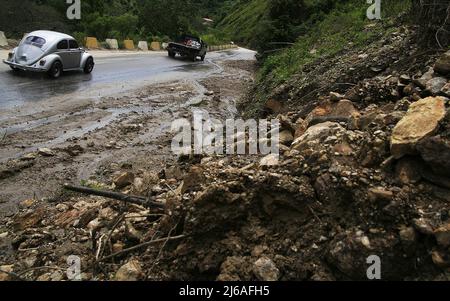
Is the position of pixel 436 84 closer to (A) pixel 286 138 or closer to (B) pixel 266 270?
(A) pixel 286 138

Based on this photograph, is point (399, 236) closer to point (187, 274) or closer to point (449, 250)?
point (449, 250)

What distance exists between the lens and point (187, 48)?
28.7 m

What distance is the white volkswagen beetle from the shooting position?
48.7 ft

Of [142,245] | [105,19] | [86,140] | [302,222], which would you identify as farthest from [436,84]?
[105,19]

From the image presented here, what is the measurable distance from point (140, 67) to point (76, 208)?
1577cm

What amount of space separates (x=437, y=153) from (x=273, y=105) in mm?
7140

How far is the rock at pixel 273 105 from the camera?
10782 mm

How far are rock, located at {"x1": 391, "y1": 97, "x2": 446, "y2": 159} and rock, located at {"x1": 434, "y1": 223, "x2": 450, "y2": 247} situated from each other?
88 cm

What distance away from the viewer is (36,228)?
5.80 m

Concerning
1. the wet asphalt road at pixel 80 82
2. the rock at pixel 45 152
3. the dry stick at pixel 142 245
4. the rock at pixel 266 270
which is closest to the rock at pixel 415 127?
the rock at pixel 266 270

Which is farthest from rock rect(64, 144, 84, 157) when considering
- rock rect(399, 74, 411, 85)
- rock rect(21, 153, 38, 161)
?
rock rect(399, 74, 411, 85)

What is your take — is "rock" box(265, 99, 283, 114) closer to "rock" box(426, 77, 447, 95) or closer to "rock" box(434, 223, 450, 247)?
"rock" box(426, 77, 447, 95)

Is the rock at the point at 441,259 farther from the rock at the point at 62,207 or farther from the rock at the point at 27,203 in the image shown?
the rock at the point at 27,203
